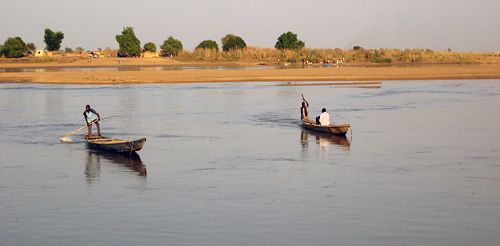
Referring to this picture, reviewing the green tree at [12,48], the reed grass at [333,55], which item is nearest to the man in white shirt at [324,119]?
the reed grass at [333,55]

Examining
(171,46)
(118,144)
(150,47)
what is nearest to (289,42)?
(171,46)

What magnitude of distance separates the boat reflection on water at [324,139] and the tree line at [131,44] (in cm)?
7146

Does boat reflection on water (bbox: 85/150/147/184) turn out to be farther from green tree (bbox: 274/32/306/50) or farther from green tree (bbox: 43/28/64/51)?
green tree (bbox: 43/28/64/51)

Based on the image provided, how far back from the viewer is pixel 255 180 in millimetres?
14367

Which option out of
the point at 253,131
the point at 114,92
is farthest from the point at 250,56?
the point at 253,131

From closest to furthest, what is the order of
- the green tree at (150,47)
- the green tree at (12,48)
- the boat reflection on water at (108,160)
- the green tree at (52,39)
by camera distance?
1. the boat reflection on water at (108,160)
2. the green tree at (12,48)
3. the green tree at (52,39)
4. the green tree at (150,47)

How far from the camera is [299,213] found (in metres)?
11.4

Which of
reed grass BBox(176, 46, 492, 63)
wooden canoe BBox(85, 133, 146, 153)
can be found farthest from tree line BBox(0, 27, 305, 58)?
wooden canoe BBox(85, 133, 146, 153)

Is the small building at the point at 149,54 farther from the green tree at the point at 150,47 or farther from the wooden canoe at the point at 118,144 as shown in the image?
the wooden canoe at the point at 118,144

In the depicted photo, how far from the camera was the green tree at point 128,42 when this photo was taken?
92.1m

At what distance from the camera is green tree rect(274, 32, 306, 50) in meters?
93.1

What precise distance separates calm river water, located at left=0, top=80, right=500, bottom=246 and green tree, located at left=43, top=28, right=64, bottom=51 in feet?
233

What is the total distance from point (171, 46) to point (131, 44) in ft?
36.6

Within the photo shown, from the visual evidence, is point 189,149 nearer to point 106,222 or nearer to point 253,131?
point 253,131
